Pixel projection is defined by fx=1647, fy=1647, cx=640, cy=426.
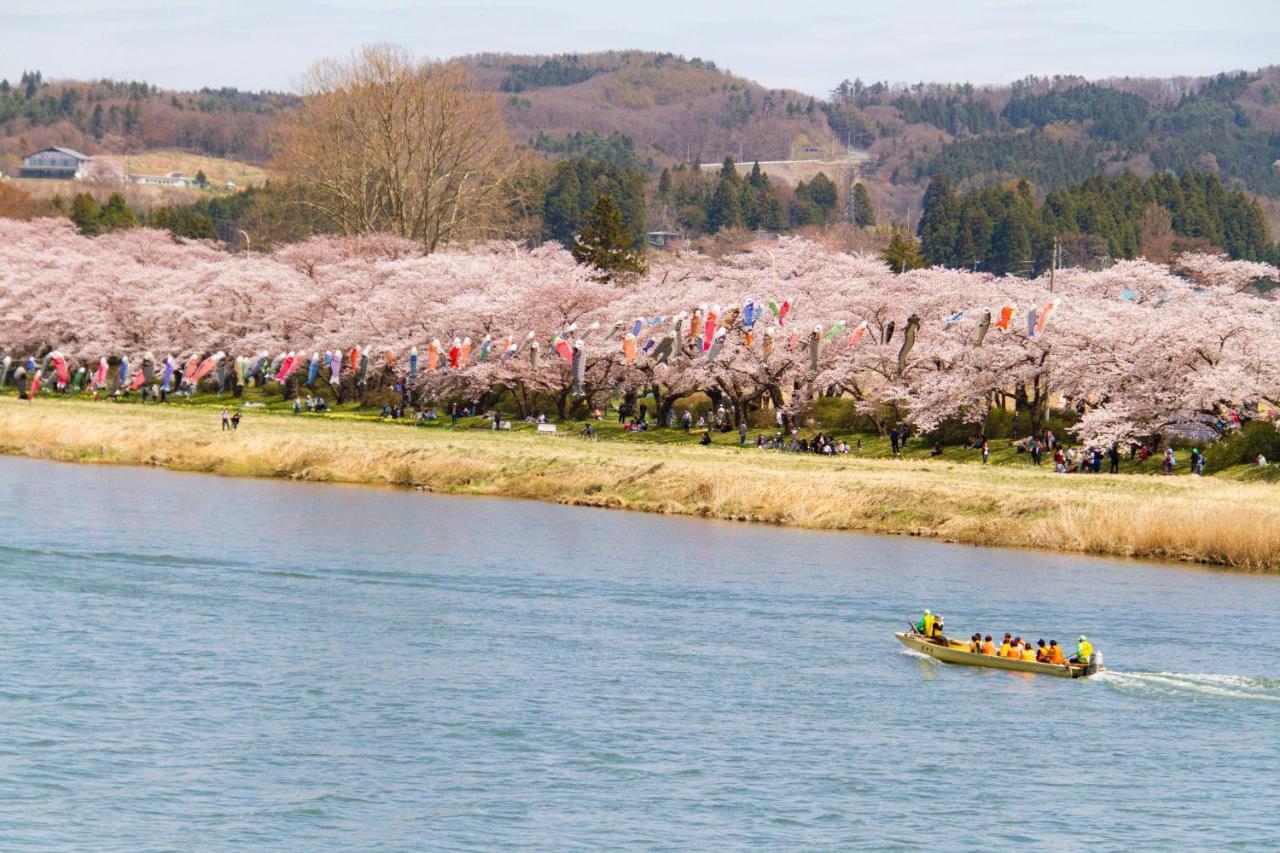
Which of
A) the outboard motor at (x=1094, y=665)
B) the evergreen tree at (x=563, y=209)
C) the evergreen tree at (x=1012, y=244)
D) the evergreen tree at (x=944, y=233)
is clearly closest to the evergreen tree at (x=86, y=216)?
the evergreen tree at (x=563, y=209)

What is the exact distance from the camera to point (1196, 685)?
120 ft

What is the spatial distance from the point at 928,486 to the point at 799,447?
15907mm

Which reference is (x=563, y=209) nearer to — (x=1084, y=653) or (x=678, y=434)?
(x=678, y=434)

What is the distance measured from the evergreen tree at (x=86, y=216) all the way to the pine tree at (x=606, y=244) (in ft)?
200

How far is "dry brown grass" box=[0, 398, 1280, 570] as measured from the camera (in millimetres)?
54750

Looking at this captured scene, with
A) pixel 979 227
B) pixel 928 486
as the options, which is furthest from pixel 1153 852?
pixel 979 227

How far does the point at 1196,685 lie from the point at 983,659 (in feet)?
15.9

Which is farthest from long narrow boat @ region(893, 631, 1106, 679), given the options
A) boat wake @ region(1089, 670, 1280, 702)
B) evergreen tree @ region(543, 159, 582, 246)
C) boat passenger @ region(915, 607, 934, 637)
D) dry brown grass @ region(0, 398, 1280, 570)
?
evergreen tree @ region(543, 159, 582, 246)

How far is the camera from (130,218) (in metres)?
166

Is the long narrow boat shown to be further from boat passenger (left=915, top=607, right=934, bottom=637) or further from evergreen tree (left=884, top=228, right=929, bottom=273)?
evergreen tree (left=884, top=228, right=929, bottom=273)

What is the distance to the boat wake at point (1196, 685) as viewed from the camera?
36.2 metres

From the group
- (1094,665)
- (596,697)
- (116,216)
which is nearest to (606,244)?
(116,216)

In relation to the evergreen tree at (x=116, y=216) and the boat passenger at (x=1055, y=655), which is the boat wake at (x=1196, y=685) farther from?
the evergreen tree at (x=116, y=216)

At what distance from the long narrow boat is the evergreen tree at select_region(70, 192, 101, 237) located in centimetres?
13553
